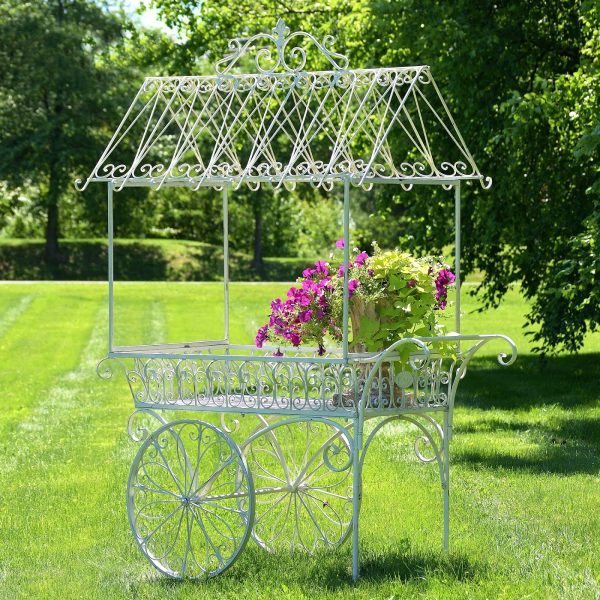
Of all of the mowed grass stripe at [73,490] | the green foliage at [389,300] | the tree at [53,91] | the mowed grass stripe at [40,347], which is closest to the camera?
the green foliage at [389,300]

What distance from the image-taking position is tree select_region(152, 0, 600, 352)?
486 inches

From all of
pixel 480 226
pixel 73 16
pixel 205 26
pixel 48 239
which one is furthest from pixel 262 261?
pixel 480 226

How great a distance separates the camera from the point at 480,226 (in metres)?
14.8

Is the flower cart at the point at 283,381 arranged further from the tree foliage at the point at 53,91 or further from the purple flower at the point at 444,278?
the tree foliage at the point at 53,91

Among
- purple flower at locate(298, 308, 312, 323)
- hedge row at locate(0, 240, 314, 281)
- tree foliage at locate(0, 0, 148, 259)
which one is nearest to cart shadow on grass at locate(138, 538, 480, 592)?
purple flower at locate(298, 308, 312, 323)

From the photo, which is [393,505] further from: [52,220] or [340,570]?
[52,220]

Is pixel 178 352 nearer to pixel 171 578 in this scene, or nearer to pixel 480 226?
pixel 171 578

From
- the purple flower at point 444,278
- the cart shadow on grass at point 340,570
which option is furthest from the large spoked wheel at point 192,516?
the purple flower at point 444,278

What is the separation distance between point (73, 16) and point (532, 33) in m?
26.1

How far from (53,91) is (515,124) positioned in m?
27.1

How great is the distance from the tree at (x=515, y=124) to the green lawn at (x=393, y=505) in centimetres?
142

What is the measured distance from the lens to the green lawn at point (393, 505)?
18.1ft

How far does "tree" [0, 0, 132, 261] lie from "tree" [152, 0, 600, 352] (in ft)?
72.1

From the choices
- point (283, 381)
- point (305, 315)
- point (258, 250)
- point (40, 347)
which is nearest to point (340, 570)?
point (283, 381)
